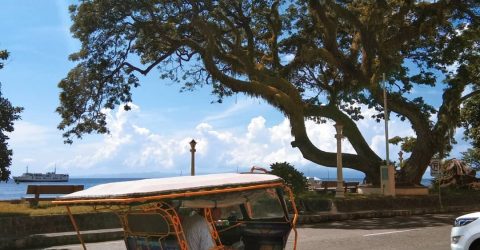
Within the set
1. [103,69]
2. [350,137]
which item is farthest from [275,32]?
[103,69]

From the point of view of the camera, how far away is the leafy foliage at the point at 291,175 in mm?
23656

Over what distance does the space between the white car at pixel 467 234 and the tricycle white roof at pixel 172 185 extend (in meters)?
3.36

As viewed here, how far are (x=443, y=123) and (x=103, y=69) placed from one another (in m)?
16.6

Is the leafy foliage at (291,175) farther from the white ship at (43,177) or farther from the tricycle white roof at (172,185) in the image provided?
the white ship at (43,177)

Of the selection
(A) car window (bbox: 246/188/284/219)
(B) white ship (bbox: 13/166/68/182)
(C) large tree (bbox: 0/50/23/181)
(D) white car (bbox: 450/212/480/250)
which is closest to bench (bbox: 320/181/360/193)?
(C) large tree (bbox: 0/50/23/181)

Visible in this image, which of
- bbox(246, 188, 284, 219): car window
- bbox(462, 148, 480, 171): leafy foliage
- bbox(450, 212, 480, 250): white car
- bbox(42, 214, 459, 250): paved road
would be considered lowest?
bbox(42, 214, 459, 250): paved road

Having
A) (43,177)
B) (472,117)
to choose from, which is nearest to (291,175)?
(472,117)

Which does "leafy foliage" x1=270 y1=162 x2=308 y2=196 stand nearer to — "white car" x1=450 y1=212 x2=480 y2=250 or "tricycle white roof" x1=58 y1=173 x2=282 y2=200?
"white car" x1=450 y1=212 x2=480 y2=250

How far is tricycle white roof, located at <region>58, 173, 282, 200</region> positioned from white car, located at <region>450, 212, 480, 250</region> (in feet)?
11.0

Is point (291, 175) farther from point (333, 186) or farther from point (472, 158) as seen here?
point (472, 158)

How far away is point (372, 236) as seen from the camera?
47.8 ft

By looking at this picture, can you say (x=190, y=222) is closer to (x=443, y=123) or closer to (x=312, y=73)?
(x=443, y=123)

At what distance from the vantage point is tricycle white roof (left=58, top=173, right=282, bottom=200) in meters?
5.65

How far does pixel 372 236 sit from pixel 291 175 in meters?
9.45
